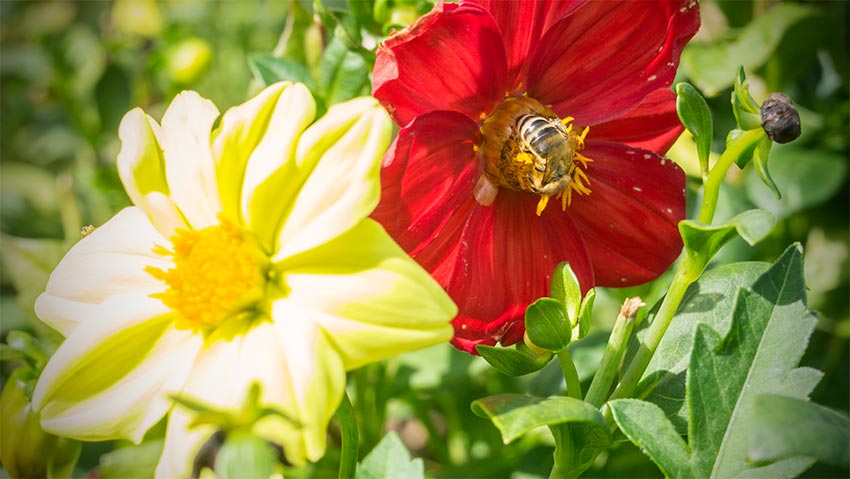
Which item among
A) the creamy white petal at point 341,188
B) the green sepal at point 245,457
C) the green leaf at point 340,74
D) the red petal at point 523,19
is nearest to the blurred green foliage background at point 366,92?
the green leaf at point 340,74

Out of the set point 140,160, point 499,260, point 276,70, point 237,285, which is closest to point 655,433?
point 499,260

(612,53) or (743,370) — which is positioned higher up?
(612,53)

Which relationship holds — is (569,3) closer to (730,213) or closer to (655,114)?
(655,114)

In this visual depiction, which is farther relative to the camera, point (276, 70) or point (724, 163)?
point (276, 70)

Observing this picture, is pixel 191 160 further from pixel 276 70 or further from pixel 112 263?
pixel 276 70

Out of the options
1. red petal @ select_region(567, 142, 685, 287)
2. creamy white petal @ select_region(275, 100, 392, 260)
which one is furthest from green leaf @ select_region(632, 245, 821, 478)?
creamy white petal @ select_region(275, 100, 392, 260)

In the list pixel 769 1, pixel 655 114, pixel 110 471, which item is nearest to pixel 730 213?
pixel 655 114
